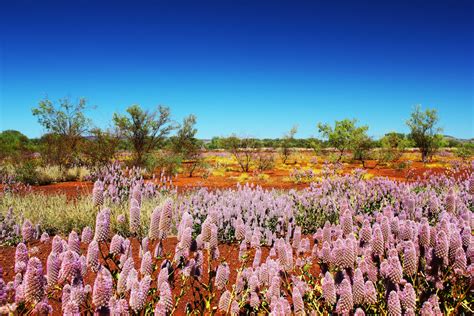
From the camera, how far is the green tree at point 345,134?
30.5 metres

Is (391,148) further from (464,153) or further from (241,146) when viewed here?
(241,146)

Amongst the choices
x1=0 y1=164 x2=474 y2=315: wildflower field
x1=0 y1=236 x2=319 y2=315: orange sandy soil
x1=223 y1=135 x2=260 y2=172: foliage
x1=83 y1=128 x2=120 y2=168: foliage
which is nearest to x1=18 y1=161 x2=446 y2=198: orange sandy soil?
x1=83 y1=128 x2=120 y2=168: foliage

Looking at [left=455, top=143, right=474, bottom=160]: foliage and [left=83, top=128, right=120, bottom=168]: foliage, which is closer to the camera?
[left=83, top=128, right=120, bottom=168]: foliage

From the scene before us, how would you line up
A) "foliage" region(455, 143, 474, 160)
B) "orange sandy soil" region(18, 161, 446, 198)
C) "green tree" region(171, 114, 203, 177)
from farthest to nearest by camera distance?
"foliage" region(455, 143, 474, 160) → "green tree" region(171, 114, 203, 177) → "orange sandy soil" region(18, 161, 446, 198)

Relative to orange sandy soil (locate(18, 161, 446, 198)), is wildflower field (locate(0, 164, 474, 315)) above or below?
above

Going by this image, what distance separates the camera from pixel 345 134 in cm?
3088

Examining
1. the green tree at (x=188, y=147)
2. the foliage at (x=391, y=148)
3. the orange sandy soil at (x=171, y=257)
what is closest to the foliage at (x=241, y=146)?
the green tree at (x=188, y=147)

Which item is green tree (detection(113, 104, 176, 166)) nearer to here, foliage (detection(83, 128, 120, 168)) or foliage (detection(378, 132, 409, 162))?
foliage (detection(83, 128, 120, 168))

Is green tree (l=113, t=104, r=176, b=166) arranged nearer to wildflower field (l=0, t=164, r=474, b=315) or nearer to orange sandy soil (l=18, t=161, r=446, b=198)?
orange sandy soil (l=18, t=161, r=446, b=198)

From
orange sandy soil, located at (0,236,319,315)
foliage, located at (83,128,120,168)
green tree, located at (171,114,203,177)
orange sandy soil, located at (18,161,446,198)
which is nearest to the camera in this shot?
orange sandy soil, located at (0,236,319,315)

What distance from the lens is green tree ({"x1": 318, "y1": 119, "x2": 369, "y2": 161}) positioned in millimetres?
30516

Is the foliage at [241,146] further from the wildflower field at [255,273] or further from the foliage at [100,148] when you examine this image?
the wildflower field at [255,273]

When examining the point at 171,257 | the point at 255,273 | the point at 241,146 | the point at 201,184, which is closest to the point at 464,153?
the point at 241,146

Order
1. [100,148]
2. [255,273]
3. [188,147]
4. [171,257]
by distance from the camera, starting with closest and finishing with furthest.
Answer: [255,273] < [171,257] < [100,148] < [188,147]
